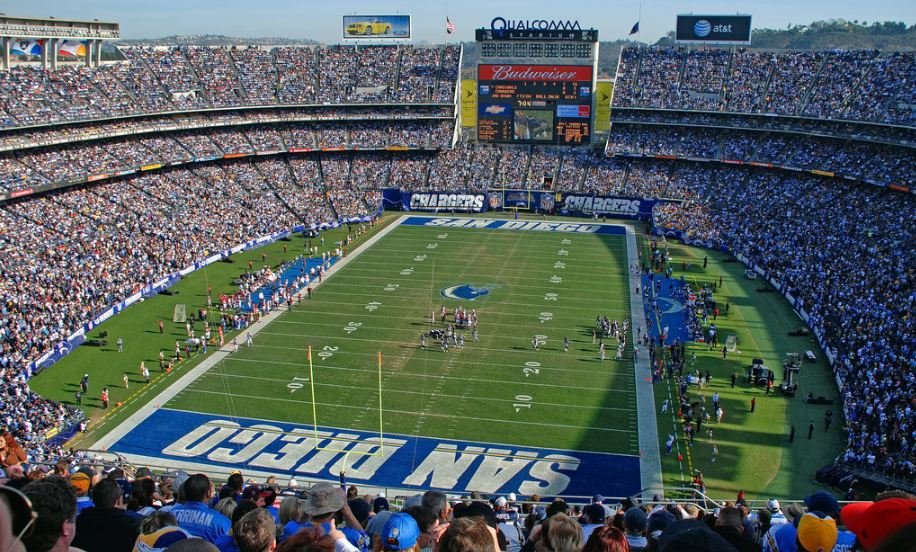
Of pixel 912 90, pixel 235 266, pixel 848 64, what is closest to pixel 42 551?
pixel 235 266

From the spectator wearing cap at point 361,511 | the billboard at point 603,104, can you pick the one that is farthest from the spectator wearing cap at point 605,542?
the billboard at point 603,104

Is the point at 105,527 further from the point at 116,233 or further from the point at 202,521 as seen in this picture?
the point at 116,233

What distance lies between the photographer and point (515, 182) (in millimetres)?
62781

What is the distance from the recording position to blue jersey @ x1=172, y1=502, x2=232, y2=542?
7095mm

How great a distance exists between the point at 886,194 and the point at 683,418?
2734 centimetres

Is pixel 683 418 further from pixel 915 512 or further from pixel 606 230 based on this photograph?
pixel 606 230

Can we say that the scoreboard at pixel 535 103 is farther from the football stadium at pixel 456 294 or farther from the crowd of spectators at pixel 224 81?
the crowd of spectators at pixel 224 81

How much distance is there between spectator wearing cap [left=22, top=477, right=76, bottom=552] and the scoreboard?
62.1 metres

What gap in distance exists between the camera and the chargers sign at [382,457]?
2353cm

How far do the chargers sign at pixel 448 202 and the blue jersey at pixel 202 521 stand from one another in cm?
5462

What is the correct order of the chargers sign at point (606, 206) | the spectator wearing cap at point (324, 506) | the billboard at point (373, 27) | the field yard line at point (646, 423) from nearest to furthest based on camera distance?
the spectator wearing cap at point (324, 506) < the field yard line at point (646, 423) < the chargers sign at point (606, 206) < the billboard at point (373, 27)

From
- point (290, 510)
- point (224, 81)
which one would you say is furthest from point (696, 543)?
point (224, 81)

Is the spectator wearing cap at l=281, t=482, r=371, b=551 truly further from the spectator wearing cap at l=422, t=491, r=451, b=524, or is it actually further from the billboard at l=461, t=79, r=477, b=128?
the billboard at l=461, t=79, r=477, b=128

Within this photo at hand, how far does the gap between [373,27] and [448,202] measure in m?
21.5
